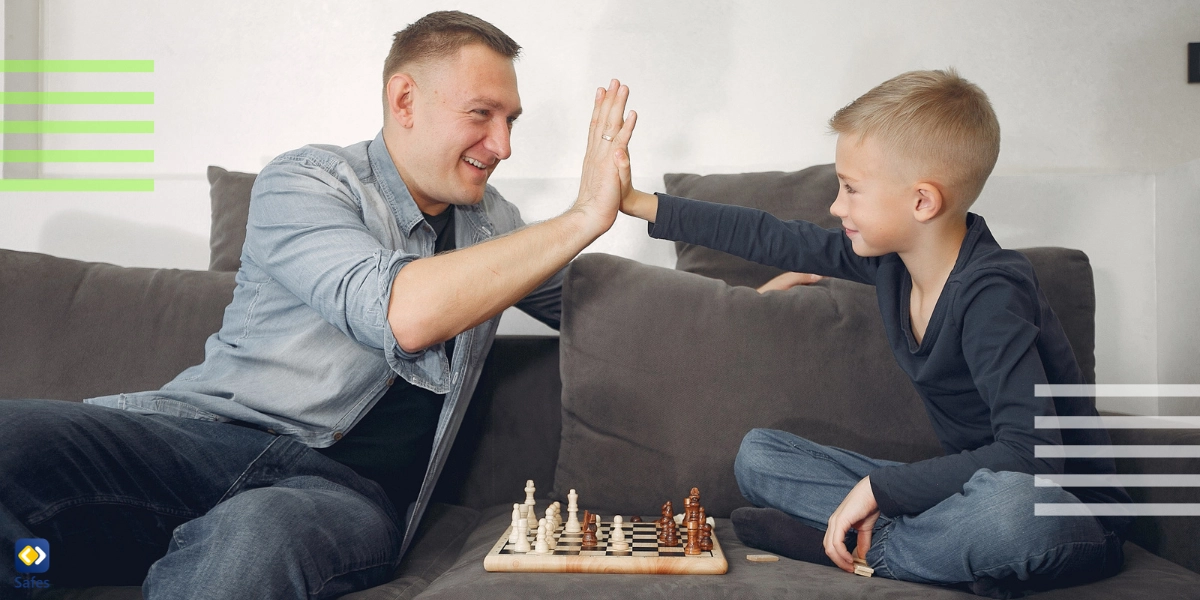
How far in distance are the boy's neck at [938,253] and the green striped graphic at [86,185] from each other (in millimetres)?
2023

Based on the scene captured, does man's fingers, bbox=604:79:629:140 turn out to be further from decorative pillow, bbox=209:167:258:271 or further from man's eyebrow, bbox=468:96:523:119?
decorative pillow, bbox=209:167:258:271

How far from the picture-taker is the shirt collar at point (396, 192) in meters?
1.64

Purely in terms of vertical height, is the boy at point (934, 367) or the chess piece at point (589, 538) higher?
the boy at point (934, 367)

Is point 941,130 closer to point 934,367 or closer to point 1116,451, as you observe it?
point 934,367

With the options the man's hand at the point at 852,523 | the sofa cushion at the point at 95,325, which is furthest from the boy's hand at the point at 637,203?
the sofa cushion at the point at 95,325

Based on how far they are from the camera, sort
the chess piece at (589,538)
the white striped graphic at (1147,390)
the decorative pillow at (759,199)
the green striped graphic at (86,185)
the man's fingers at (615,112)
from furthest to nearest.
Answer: the green striped graphic at (86,185), the white striped graphic at (1147,390), the decorative pillow at (759,199), the man's fingers at (615,112), the chess piece at (589,538)

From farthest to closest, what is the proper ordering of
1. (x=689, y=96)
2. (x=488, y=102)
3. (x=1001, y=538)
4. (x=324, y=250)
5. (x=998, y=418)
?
1. (x=689, y=96)
2. (x=488, y=102)
3. (x=324, y=250)
4. (x=998, y=418)
5. (x=1001, y=538)

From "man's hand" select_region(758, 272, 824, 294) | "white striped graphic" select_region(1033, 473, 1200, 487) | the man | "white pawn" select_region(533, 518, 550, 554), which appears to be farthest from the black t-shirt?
"white striped graphic" select_region(1033, 473, 1200, 487)

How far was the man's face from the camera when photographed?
1.61 meters

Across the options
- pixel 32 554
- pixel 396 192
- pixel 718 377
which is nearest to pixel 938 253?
pixel 718 377

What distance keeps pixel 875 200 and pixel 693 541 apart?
648mm

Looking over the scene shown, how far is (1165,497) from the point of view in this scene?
4.53 feet

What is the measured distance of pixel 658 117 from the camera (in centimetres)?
220

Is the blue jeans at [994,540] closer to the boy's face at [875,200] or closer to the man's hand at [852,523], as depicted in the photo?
the man's hand at [852,523]
